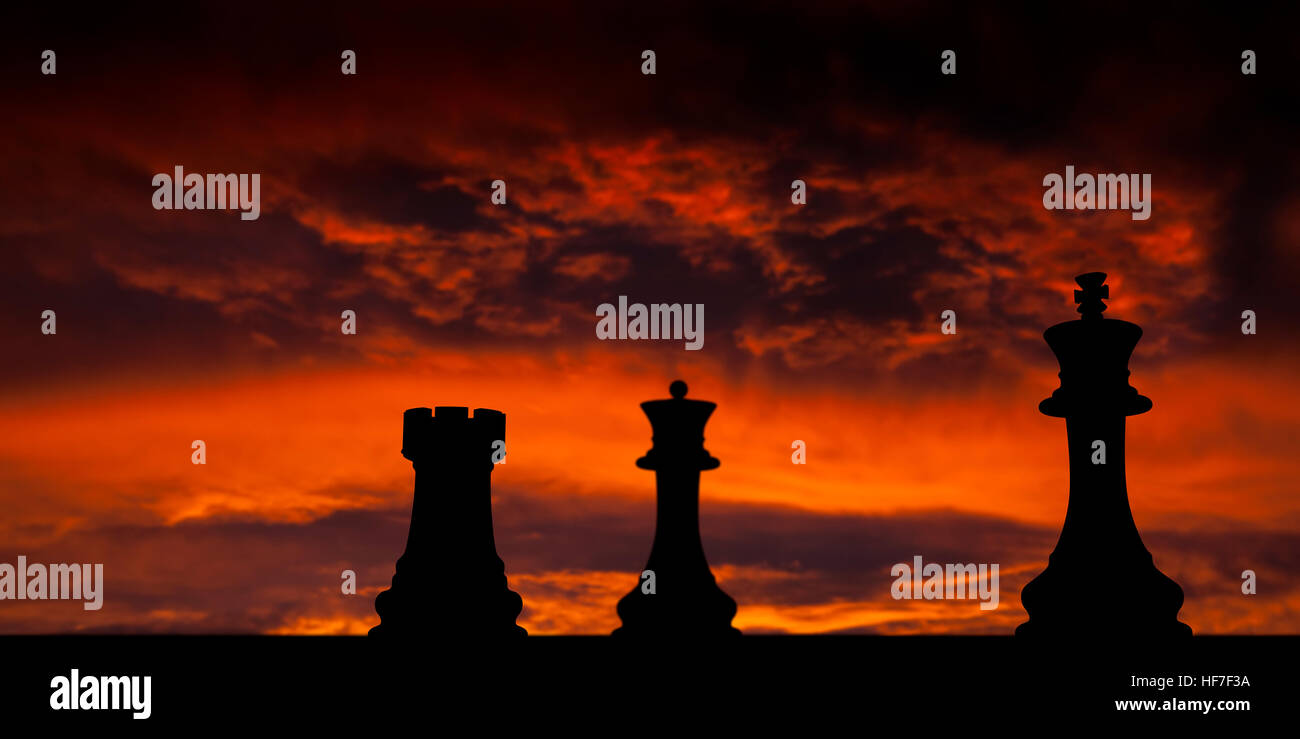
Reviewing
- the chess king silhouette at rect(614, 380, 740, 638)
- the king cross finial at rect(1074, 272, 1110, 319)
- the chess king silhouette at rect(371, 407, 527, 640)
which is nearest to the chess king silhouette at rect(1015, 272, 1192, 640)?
the king cross finial at rect(1074, 272, 1110, 319)

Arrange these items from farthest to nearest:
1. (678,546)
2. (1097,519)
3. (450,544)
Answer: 1. (450,544)
2. (1097,519)
3. (678,546)

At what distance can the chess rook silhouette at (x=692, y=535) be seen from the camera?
550 centimetres

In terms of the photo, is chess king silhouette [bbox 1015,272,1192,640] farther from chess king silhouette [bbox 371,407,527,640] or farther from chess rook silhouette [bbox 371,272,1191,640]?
chess king silhouette [bbox 371,407,527,640]

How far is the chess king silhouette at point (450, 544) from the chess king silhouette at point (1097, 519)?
9.04ft

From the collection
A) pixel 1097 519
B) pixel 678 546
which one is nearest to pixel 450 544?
pixel 678 546

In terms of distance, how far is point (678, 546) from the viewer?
18.1 feet

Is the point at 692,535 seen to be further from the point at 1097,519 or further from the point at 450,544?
the point at 1097,519

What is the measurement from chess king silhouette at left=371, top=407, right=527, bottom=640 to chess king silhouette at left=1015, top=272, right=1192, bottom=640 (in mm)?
2756

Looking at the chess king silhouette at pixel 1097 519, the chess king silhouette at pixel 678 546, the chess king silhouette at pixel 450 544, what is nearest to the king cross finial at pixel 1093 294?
the chess king silhouette at pixel 1097 519

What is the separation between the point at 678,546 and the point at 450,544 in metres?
1.28

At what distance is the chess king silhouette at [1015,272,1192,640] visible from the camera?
5.57 meters
